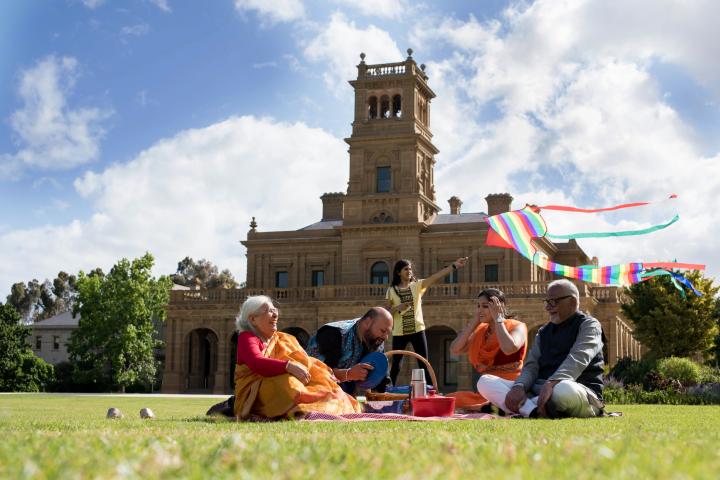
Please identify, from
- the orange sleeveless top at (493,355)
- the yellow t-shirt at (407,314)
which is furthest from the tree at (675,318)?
the orange sleeveless top at (493,355)

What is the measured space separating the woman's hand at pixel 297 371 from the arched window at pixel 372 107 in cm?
4184

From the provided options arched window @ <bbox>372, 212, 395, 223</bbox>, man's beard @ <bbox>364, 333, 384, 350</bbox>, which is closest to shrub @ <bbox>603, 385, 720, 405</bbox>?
man's beard @ <bbox>364, 333, 384, 350</bbox>

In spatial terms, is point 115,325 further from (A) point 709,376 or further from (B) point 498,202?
(A) point 709,376

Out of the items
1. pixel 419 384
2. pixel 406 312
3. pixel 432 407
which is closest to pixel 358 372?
pixel 419 384

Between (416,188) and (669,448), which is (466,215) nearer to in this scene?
(416,188)

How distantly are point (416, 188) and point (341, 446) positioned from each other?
141ft

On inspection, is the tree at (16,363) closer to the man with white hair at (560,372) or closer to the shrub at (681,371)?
the shrub at (681,371)

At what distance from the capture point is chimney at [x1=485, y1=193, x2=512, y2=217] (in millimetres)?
50569

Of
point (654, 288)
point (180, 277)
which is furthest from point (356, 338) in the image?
point (180, 277)

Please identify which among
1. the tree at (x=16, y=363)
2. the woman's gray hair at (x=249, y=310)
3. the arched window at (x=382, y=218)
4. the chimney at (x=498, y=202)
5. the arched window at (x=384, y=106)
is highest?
the arched window at (x=384, y=106)

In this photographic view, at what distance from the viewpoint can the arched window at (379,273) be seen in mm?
46844

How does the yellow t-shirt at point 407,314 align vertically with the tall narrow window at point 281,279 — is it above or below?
below

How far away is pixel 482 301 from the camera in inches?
413

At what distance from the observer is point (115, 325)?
5131 centimetres
